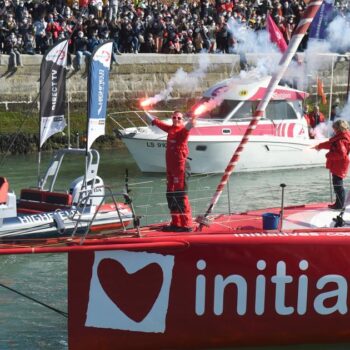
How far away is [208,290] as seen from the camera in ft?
32.6

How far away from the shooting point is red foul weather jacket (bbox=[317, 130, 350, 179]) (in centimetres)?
1239

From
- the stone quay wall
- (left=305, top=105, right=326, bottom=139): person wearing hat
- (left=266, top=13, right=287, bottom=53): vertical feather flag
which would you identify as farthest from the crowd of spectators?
(left=305, top=105, right=326, bottom=139): person wearing hat

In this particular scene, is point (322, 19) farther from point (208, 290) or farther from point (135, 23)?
point (208, 290)

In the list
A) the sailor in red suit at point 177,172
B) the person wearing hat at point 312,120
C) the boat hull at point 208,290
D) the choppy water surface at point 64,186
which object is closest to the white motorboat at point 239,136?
the person wearing hat at point 312,120

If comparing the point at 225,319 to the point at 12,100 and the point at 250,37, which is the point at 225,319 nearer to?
the point at 12,100

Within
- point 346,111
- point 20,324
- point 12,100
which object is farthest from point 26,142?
point 20,324

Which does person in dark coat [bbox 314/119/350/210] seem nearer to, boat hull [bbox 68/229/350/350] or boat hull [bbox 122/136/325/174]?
boat hull [bbox 68/229/350/350]

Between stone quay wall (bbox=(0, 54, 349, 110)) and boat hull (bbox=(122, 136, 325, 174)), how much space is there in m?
4.04

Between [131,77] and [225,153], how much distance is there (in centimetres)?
715

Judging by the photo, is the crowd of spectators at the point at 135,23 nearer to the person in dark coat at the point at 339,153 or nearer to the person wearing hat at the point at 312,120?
the person wearing hat at the point at 312,120

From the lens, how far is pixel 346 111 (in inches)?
973

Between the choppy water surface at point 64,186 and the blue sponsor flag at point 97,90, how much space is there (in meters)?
1.34

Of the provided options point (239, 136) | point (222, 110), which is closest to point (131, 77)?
point (222, 110)

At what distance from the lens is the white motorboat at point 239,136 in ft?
77.4
